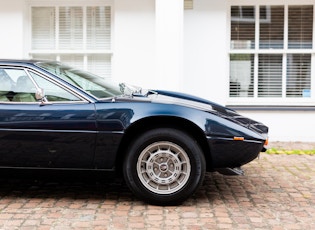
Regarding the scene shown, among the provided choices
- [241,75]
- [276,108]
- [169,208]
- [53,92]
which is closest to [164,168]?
[169,208]

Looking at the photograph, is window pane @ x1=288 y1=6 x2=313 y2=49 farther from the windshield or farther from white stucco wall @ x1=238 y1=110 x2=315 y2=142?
the windshield

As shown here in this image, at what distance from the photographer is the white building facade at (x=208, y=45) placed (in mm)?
9961

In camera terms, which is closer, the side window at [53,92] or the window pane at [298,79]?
the side window at [53,92]

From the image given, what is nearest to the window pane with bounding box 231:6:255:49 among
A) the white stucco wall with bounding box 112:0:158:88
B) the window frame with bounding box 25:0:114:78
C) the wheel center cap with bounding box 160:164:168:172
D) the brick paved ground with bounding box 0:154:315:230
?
the white stucco wall with bounding box 112:0:158:88

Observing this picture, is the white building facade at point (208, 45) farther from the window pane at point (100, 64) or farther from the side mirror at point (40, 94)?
the side mirror at point (40, 94)

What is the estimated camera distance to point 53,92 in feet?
18.6

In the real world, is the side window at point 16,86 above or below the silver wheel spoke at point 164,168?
above

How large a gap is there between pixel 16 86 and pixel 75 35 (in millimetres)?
4697

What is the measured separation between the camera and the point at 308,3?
1002cm

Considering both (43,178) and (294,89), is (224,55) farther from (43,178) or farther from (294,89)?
(43,178)

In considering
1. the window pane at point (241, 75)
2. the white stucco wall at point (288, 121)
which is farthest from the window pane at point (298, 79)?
the window pane at point (241, 75)

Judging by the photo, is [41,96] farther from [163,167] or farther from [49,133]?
[163,167]

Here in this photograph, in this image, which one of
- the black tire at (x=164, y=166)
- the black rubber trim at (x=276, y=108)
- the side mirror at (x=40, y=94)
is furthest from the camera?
the black rubber trim at (x=276, y=108)

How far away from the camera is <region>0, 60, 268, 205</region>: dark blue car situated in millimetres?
5457
